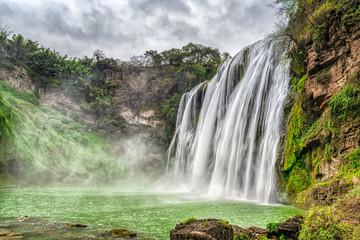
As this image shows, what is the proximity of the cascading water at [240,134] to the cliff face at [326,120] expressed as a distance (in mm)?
1613

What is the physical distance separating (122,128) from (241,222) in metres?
35.2

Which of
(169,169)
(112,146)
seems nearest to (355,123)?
(169,169)

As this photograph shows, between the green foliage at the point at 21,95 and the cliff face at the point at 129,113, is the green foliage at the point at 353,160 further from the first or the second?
the green foliage at the point at 21,95

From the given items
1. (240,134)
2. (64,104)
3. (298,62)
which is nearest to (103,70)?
(64,104)

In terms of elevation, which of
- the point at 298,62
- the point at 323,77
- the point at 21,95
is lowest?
the point at 323,77

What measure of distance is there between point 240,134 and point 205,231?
1411cm

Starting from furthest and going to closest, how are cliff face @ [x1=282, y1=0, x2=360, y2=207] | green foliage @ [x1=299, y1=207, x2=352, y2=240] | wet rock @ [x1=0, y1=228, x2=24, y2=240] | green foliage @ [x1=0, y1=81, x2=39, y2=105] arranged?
green foliage @ [x1=0, y1=81, x2=39, y2=105], cliff face @ [x1=282, y1=0, x2=360, y2=207], wet rock @ [x1=0, y1=228, x2=24, y2=240], green foliage @ [x1=299, y1=207, x2=352, y2=240]

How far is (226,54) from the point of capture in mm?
47031

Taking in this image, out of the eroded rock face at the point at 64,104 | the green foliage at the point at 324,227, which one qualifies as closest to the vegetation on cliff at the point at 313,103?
the green foliage at the point at 324,227

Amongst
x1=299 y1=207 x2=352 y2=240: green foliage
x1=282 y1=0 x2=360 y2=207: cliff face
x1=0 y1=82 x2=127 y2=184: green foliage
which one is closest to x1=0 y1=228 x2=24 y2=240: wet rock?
x1=299 y1=207 x2=352 y2=240: green foliage

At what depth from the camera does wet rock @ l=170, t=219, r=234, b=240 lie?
471 cm

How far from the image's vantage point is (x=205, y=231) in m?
4.90

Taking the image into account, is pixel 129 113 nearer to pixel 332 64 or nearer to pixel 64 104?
pixel 64 104

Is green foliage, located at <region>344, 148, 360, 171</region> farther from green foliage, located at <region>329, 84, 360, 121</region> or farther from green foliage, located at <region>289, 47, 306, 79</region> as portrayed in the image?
green foliage, located at <region>289, 47, 306, 79</region>
